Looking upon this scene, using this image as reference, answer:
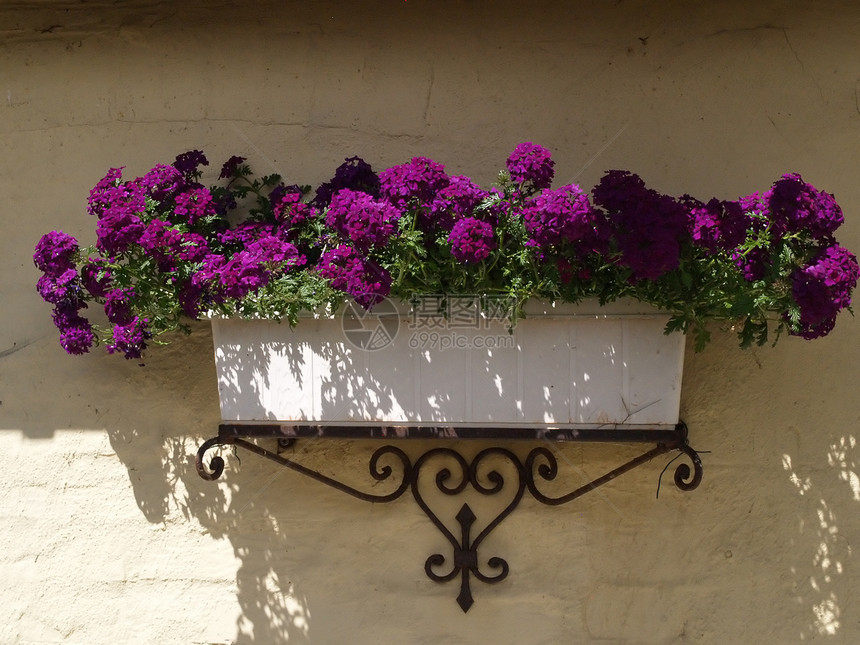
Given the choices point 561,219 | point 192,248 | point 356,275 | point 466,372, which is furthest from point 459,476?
point 192,248

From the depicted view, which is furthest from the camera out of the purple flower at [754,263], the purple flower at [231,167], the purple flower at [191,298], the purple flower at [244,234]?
the purple flower at [231,167]

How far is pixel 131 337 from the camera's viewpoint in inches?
78.4

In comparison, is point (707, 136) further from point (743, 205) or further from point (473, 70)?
point (473, 70)

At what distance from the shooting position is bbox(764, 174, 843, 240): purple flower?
70.0 inches

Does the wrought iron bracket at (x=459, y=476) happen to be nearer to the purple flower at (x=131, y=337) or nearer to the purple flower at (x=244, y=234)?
the purple flower at (x=131, y=337)

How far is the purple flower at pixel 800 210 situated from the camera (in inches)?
70.0

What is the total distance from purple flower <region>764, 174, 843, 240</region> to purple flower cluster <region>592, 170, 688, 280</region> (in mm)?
184

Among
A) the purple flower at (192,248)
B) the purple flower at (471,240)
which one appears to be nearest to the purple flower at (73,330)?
the purple flower at (192,248)

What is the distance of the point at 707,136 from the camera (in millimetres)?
2139

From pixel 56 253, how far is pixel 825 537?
1.81 meters

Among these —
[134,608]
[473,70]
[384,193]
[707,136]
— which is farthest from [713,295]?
[134,608]

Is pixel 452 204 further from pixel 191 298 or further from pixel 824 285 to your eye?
pixel 824 285

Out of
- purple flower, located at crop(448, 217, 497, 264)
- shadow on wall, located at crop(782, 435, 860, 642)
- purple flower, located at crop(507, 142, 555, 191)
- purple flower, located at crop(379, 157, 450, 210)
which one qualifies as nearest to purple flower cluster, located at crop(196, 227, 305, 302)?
purple flower, located at crop(379, 157, 450, 210)

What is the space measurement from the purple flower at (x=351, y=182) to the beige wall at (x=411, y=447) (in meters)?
0.17
